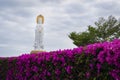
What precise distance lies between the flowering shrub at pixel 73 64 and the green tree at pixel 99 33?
3033 cm

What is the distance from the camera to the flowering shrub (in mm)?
8031

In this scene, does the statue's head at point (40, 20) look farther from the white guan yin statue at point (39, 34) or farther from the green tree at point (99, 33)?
the green tree at point (99, 33)

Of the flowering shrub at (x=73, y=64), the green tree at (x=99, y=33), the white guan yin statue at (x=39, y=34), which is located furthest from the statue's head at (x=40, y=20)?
the green tree at (x=99, y=33)

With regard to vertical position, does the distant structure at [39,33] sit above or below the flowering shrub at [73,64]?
above

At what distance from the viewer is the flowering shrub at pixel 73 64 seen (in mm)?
8031

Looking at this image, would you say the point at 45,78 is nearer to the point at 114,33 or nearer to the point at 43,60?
the point at 43,60

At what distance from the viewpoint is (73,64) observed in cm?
972

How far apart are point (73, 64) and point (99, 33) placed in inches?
1418

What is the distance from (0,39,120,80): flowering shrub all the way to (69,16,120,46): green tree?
30.3 m

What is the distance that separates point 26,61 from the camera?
12977 mm

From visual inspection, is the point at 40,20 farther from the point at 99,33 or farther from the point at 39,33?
the point at 99,33

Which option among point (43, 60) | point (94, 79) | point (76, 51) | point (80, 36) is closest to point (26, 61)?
point (43, 60)

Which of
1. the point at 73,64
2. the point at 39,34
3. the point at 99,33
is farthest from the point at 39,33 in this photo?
the point at 99,33

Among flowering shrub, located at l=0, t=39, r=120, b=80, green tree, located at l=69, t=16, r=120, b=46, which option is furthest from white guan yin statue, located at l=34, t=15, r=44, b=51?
→ green tree, located at l=69, t=16, r=120, b=46
